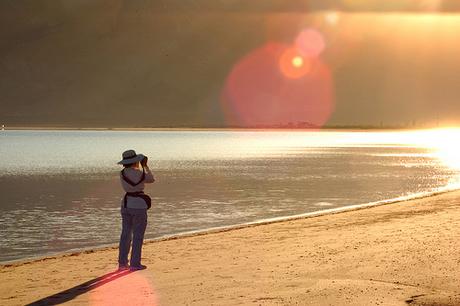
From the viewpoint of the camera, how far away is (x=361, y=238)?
18141 mm

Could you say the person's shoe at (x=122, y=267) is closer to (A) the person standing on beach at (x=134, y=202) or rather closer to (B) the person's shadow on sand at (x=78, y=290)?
(A) the person standing on beach at (x=134, y=202)

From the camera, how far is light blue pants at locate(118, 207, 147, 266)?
47.1ft

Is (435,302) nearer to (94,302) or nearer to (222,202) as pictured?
(94,302)

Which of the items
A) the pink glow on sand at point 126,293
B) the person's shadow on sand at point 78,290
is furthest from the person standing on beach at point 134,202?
the pink glow on sand at point 126,293

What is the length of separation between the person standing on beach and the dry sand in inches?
18.9

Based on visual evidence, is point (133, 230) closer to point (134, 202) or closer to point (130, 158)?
point (134, 202)

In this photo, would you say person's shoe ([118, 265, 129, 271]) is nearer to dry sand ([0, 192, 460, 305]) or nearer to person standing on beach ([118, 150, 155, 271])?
person standing on beach ([118, 150, 155, 271])

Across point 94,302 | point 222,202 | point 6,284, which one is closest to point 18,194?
point 222,202

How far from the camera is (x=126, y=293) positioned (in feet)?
39.9

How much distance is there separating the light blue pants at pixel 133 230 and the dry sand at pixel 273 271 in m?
0.43

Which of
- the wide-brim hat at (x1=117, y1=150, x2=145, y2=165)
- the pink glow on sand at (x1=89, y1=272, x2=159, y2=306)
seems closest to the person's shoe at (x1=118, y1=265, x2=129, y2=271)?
the pink glow on sand at (x1=89, y1=272, x2=159, y2=306)

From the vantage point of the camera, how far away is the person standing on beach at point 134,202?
46.1ft

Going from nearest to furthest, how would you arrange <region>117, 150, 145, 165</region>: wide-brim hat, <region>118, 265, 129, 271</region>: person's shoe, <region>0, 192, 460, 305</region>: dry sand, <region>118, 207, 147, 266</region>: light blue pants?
<region>0, 192, 460, 305</region>: dry sand, <region>117, 150, 145, 165</region>: wide-brim hat, <region>118, 207, 147, 266</region>: light blue pants, <region>118, 265, 129, 271</region>: person's shoe

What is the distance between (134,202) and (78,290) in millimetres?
2291
